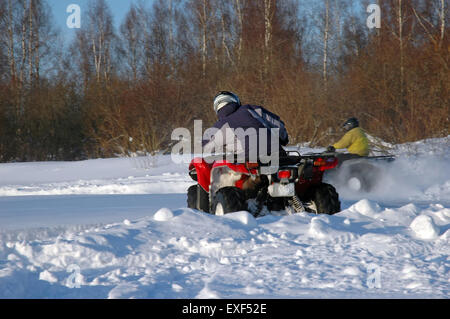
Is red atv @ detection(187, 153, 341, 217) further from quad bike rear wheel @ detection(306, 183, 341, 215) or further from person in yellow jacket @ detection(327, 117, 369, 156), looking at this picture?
person in yellow jacket @ detection(327, 117, 369, 156)

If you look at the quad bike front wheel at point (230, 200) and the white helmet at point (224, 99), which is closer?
the quad bike front wheel at point (230, 200)

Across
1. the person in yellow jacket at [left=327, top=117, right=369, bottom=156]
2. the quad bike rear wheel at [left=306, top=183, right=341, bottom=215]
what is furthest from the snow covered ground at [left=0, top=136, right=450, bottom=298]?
the person in yellow jacket at [left=327, top=117, right=369, bottom=156]

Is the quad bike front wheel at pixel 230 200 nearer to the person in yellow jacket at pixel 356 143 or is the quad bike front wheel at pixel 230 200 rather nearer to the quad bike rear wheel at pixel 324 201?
the quad bike rear wheel at pixel 324 201

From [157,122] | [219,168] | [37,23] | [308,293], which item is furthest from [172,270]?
[37,23]

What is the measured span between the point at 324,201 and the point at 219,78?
17.7 meters

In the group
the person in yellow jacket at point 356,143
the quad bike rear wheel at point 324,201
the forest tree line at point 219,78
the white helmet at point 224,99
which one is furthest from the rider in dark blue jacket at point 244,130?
the forest tree line at point 219,78

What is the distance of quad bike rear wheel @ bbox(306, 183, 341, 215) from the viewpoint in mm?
5320

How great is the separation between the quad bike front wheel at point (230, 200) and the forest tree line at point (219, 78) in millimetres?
9782

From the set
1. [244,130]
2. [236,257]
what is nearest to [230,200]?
[244,130]

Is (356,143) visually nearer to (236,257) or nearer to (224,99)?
(224,99)

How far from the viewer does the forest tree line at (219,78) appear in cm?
1686

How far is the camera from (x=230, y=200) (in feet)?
16.4

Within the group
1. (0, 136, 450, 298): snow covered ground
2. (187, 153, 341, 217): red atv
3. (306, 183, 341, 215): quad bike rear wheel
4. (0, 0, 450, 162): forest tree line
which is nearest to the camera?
(0, 136, 450, 298): snow covered ground
